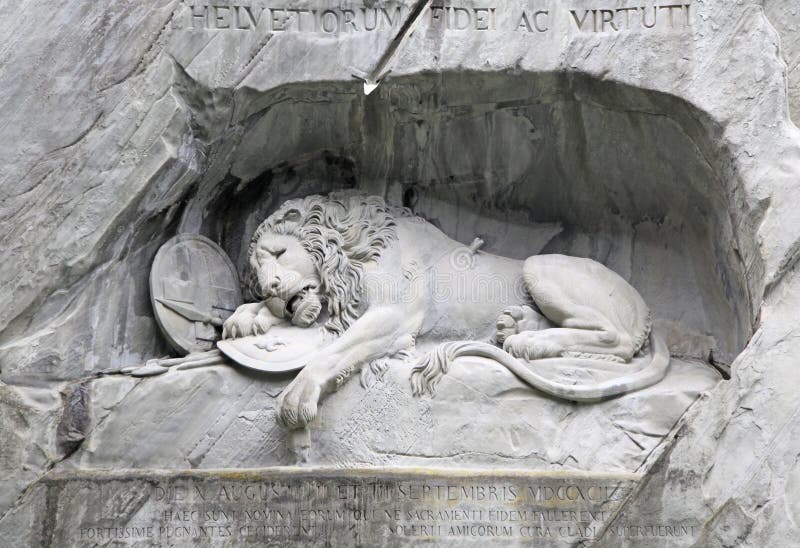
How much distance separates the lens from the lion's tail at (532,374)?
258 inches

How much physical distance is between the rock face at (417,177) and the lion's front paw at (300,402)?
141 mm

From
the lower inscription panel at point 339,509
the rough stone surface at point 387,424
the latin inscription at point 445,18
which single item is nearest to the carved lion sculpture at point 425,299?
the rough stone surface at point 387,424

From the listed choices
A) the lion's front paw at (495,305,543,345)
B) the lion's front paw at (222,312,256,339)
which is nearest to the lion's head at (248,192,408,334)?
the lion's front paw at (222,312,256,339)

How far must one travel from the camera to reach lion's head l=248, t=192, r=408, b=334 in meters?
6.95

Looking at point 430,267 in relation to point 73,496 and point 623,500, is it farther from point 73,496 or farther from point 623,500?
point 73,496

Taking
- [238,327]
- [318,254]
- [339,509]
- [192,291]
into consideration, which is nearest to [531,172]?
[318,254]

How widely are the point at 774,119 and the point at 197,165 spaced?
298cm

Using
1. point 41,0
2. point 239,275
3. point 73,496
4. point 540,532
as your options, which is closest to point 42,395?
point 73,496

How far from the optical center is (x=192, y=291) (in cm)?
709

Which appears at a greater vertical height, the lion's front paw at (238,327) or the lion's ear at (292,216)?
the lion's ear at (292,216)

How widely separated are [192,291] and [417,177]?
4.64 feet

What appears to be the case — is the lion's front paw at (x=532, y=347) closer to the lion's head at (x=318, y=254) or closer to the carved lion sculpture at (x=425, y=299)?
the carved lion sculpture at (x=425, y=299)

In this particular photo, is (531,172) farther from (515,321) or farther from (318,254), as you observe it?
(318,254)

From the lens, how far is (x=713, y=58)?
6.67 metres
